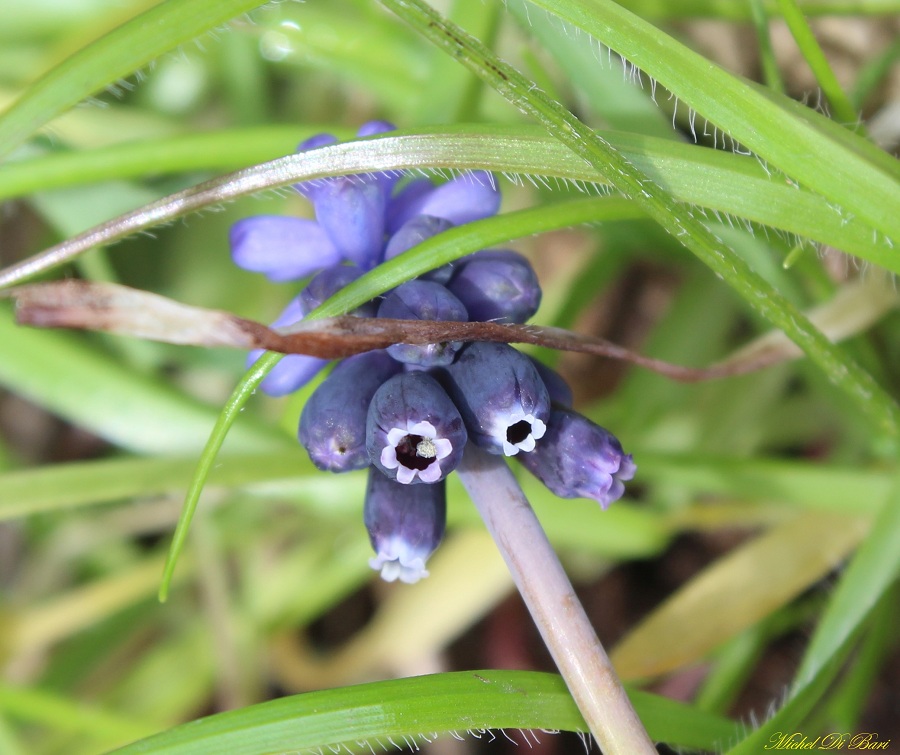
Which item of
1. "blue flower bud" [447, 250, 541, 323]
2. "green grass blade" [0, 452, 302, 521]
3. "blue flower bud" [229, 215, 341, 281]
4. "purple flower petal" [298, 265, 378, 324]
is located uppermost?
"green grass blade" [0, 452, 302, 521]

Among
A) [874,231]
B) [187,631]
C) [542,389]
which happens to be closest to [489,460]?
[542,389]

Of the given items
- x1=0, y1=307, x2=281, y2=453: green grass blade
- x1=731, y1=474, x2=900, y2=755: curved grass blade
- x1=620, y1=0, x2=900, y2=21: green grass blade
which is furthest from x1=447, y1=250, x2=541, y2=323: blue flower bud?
x1=0, y1=307, x2=281, y2=453: green grass blade

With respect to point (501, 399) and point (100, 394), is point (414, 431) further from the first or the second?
point (100, 394)

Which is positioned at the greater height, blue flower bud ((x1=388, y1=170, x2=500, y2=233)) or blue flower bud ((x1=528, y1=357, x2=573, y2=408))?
blue flower bud ((x1=388, y1=170, x2=500, y2=233))

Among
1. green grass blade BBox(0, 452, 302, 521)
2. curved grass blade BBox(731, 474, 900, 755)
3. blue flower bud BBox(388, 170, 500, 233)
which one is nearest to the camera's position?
blue flower bud BBox(388, 170, 500, 233)

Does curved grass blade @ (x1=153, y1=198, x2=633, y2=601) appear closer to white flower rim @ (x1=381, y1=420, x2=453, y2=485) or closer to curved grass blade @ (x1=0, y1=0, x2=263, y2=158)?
white flower rim @ (x1=381, y1=420, x2=453, y2=485)

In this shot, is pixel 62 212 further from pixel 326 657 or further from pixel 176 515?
pixel 326 657

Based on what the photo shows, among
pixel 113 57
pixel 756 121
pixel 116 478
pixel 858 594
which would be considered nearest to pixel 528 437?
pixel 756 121
